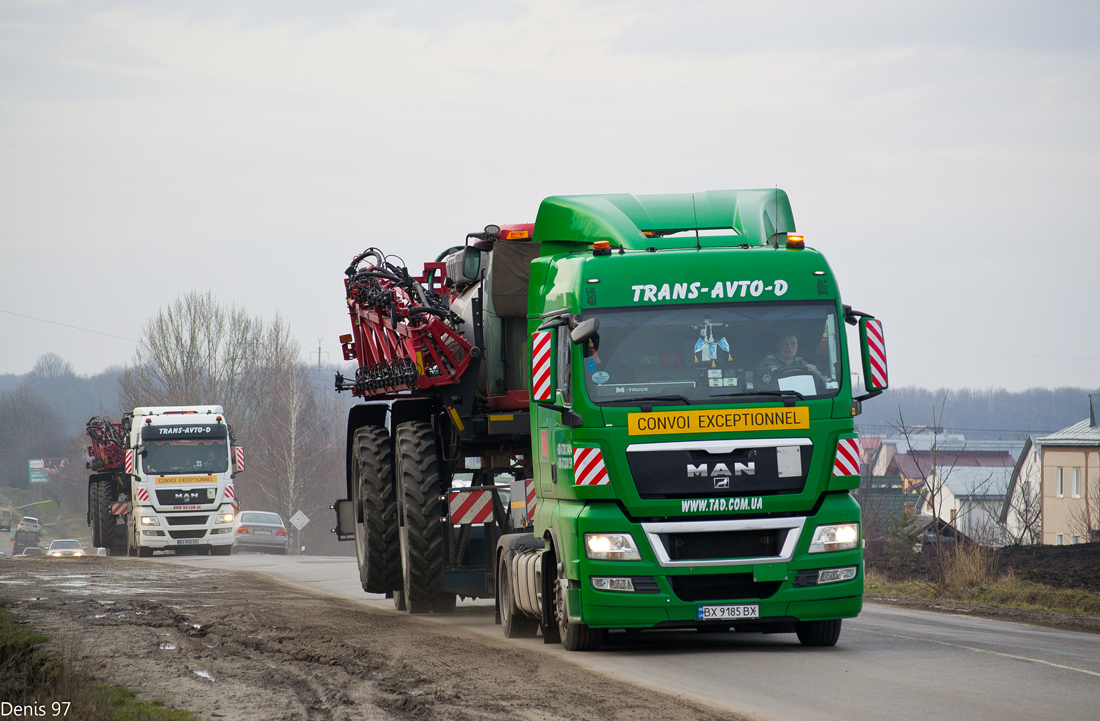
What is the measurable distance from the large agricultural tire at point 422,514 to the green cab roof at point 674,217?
12.1 ft

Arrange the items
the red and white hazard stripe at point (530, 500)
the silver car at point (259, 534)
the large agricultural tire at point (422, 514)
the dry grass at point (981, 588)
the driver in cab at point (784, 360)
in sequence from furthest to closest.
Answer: the silver car at point (259, 534), the dry grass at point (981, 588), the large agricultural tire at point (422, 514), the red and white hazard stripe at point (530, 500), the driver in cab at point (784, 360)

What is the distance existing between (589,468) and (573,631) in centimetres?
155

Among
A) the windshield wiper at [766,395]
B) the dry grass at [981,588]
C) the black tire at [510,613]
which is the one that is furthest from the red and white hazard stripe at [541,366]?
the dry grass at [981,588]

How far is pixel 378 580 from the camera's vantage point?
53.5ft

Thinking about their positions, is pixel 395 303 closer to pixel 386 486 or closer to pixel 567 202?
pixel 386 486

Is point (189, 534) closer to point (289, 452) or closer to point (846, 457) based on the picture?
point (846, 457)

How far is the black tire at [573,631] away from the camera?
35.7 ft

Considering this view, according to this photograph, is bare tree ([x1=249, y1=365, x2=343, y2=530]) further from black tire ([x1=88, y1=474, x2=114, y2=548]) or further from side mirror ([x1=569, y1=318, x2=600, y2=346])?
side mirror ([x1=569, y1=318, x2=600, y2=346])

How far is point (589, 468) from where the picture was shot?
10.3 m

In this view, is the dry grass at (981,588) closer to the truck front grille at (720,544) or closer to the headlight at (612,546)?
the truck front grille at (720,544)

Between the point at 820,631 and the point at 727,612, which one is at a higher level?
the point at 727,612

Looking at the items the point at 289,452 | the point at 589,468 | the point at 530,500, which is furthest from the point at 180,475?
the point at 289,452

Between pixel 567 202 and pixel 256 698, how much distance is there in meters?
5.62

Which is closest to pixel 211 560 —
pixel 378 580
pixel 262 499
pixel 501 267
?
pixel 378 580
